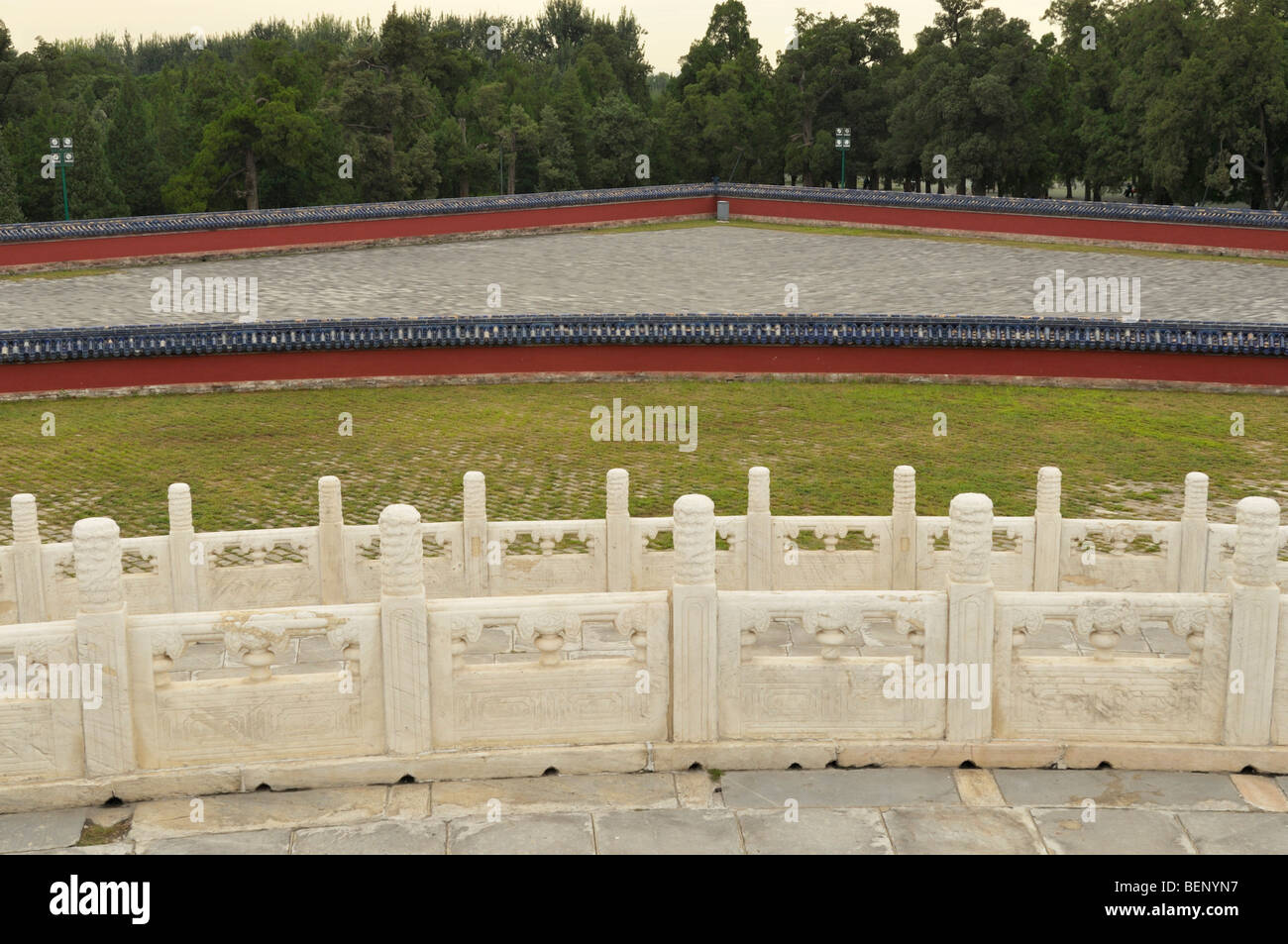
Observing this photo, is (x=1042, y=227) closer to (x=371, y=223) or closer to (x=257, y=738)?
(x=371, y=223)

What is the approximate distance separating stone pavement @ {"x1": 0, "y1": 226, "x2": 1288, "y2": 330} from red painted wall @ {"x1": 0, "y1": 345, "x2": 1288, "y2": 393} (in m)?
3.23

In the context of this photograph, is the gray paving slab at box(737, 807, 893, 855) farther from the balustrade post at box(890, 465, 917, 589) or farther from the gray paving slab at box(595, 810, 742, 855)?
the balustrade post at box(890, 465, 917, 589)

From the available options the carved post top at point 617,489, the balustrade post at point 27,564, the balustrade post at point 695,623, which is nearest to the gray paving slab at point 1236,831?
the balustrade post at point 695,623

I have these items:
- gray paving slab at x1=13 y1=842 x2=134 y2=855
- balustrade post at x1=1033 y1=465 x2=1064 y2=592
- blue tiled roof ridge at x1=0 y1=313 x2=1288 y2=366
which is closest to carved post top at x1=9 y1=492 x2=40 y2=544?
gray paving slab at x1=13 y1=842 x2=134 y2=855

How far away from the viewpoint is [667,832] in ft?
19.5

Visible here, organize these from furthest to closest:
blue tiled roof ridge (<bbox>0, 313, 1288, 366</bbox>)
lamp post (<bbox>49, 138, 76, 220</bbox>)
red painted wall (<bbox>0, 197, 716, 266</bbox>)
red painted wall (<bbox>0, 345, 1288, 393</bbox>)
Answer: lamp post (<bbox>49, 138, 76, 220</bbox>), red painted wall (<bbox>0, 197, 716, 266</bbox>), red painted wall (<bbox>0, 345, 1288, 393</bbox>), blue tiled roof ridge (<bbox>0, 313, 1288, 366</bbox>)

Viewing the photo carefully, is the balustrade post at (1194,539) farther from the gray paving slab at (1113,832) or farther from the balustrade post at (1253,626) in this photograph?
the gray paving slab at (1113,832)

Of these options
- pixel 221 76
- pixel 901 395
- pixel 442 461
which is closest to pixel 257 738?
pixel 442 461

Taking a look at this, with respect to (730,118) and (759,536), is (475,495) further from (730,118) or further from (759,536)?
(730,118)

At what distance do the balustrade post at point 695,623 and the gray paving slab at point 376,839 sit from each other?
1.24m

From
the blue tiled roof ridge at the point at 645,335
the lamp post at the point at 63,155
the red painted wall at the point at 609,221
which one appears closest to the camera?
the blue tiled roof ridge at the point at 645,335

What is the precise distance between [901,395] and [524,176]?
102ft

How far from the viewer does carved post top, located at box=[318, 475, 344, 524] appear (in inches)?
361

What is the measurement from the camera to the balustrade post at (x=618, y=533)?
29.8 feet
